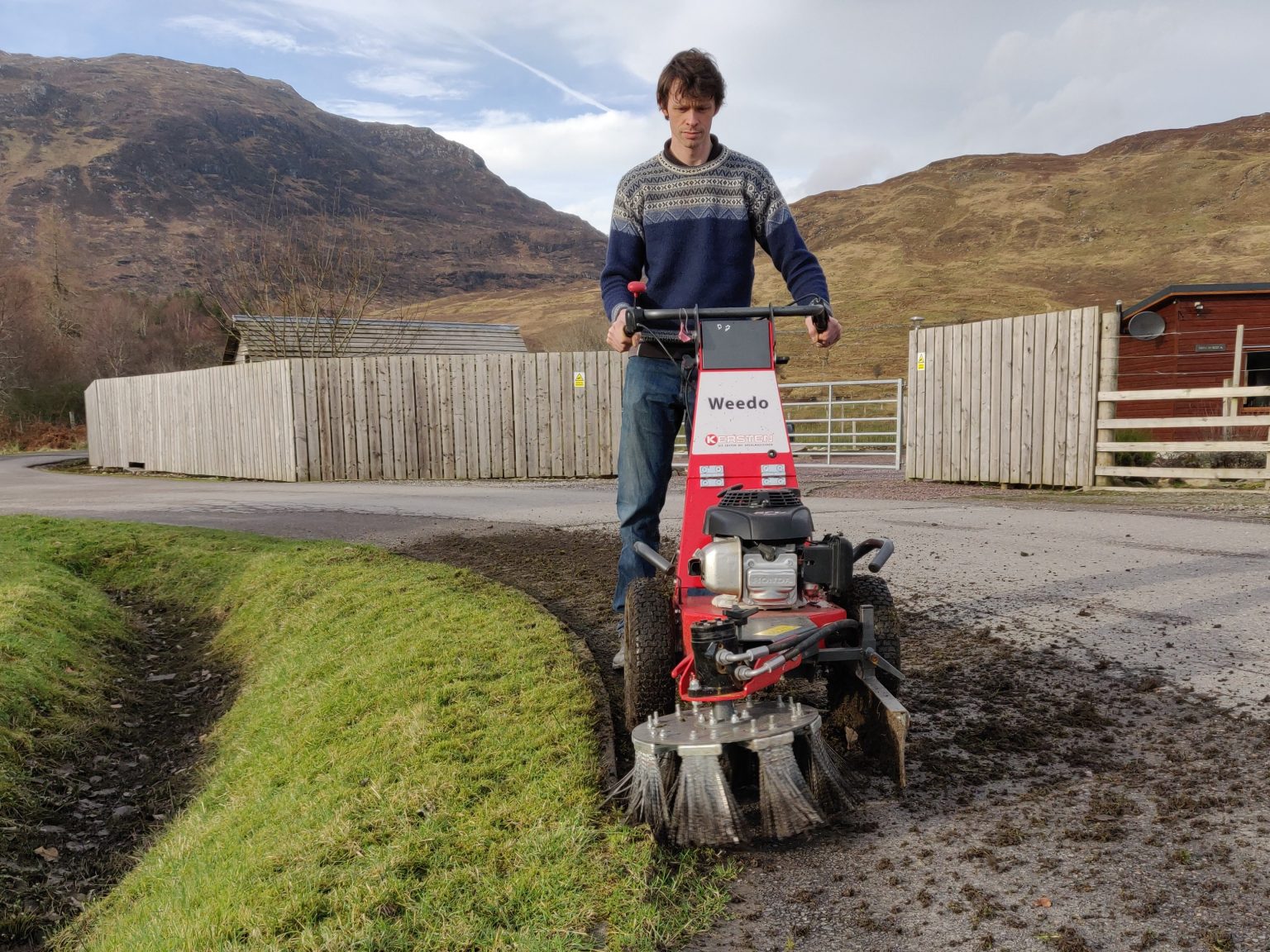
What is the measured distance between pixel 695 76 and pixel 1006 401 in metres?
10.7

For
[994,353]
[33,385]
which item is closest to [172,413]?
[994,353]

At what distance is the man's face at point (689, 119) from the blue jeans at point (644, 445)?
0.93 meters

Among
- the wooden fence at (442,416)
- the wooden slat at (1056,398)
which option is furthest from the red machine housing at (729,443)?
the wooden fence at (442,416)

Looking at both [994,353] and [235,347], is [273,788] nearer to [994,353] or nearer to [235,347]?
[994,353]

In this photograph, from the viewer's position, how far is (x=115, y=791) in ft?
15.3

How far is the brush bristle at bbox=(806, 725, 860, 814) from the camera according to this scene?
8.68 feet

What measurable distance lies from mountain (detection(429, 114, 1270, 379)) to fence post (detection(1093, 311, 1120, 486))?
31.3 metres

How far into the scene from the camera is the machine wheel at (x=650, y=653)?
119 inches

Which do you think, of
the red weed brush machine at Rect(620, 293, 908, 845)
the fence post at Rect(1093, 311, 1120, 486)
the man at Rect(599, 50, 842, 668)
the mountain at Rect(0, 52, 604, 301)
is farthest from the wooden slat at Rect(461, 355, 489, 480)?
the mountain at Rect(0, 52, 604, 301)

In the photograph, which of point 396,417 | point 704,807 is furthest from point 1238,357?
point 704,807

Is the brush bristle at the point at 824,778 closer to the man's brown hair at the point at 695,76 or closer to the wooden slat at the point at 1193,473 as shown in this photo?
the man's brown hair at the point at 695,76

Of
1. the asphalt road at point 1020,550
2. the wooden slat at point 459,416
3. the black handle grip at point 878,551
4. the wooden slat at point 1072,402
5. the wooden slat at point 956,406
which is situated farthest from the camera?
the wooden slat at point 459,416

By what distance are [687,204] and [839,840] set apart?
8.58 ft

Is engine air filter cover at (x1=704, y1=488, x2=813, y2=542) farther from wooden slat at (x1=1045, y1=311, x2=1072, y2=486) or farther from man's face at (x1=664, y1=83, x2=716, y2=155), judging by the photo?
wooden slat at (x1=1045, y1=311, x2=1072, y2=486)
